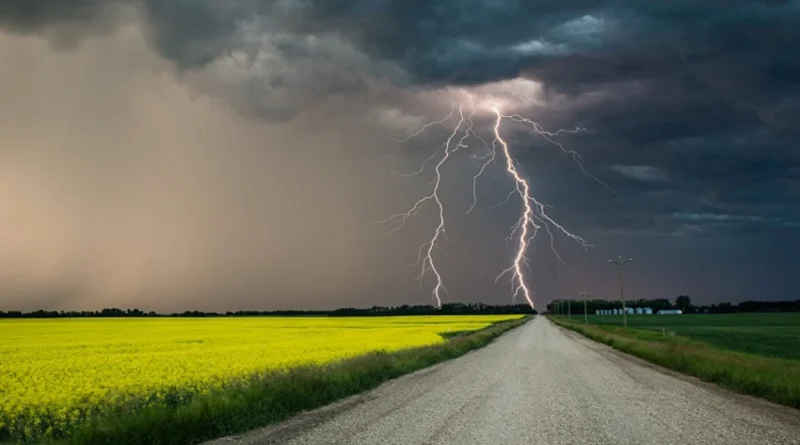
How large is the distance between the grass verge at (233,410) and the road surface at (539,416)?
53 cm

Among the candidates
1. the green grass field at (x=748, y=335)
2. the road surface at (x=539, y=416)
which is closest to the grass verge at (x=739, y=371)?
the road surface at (x=539, y=416)

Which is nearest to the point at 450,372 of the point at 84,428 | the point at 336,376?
the point at 336,376

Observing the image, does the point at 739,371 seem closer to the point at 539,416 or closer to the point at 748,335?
the point at 539,416

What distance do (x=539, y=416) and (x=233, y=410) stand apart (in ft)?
19.8

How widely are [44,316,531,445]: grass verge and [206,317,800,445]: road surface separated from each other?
0.53 meters

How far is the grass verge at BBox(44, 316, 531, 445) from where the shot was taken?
10.6 m

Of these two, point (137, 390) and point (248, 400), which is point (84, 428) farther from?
point (137, 390)

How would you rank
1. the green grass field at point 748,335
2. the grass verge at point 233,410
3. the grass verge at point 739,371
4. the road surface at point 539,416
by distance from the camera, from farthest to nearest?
1. the green grass field at point 748,335
2. the grass verge at point 739,371
3. the road surface at point 539,416
4. the grass verge at point 233,410

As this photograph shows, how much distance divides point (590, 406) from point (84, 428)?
10.4m

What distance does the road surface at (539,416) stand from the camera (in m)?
11.2

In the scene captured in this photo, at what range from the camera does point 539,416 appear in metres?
13.6

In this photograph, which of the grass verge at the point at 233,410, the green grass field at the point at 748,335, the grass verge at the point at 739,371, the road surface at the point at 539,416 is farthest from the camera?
the green grass field at the point at 748,335

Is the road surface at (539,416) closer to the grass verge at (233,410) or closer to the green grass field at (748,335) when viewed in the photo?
the grass verge at (233,410)

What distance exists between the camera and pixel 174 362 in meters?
23.4
